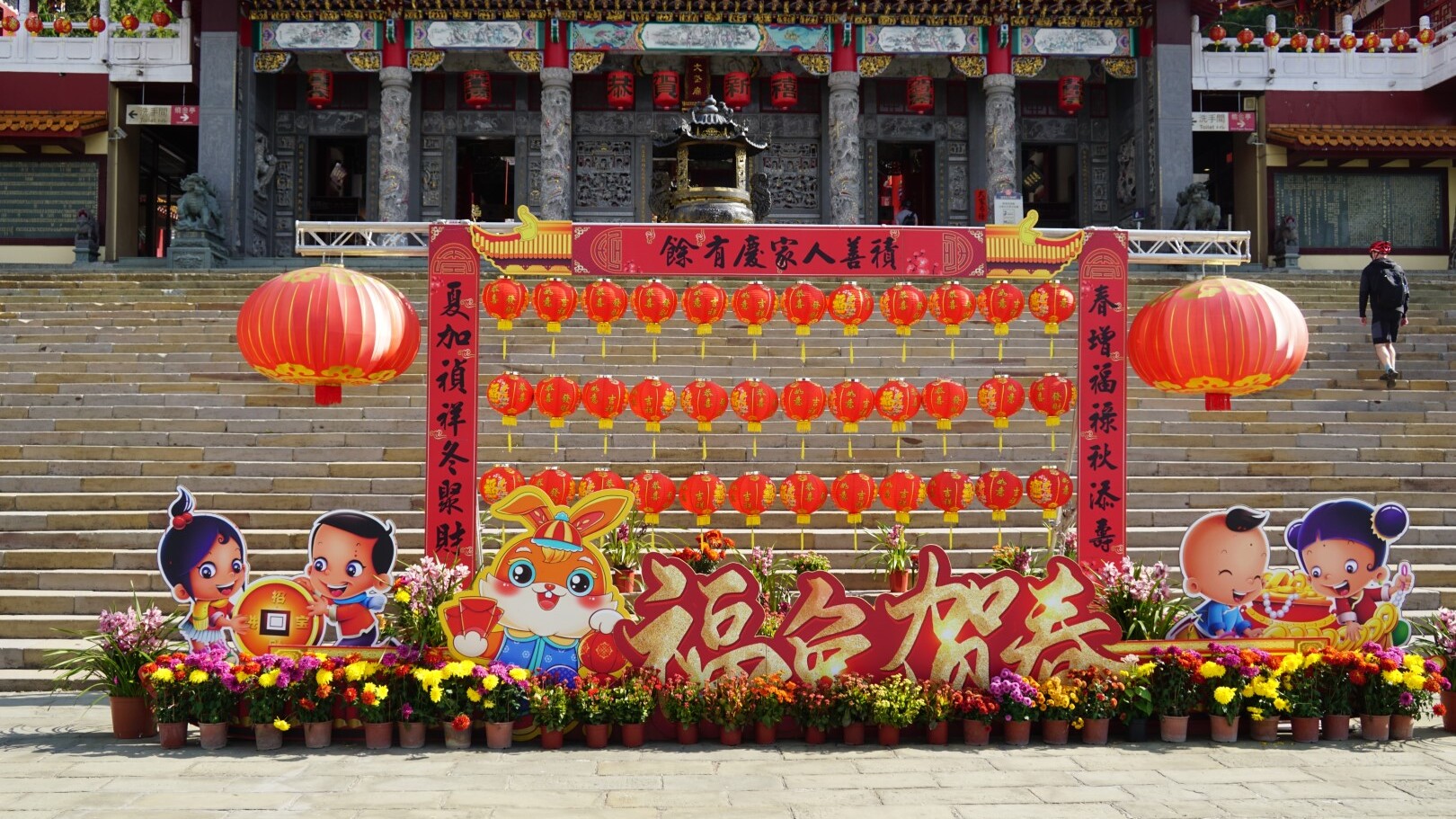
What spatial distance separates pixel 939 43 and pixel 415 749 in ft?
55.1

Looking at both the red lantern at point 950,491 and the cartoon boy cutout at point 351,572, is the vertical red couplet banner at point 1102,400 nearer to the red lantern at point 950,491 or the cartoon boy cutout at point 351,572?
the red lantern at point 950,491

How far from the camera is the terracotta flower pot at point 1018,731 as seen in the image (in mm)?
6566

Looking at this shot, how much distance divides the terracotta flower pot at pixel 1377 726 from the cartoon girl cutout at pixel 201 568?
6211mm

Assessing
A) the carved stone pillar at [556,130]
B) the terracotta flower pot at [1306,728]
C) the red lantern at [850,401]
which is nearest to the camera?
the terracotta flower pot at [1306,728]

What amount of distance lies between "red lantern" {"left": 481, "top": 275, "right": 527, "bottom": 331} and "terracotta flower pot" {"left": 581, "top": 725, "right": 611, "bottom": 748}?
8.57 feet

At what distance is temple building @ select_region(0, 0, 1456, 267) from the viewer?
20047 mm

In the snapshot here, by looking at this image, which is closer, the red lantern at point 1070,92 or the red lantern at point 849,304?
the red lantern at point 849,304

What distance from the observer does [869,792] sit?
5.72 metres

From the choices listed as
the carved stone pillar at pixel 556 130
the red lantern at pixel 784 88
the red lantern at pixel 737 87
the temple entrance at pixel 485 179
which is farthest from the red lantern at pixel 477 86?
the red lantern at pixel 784 88

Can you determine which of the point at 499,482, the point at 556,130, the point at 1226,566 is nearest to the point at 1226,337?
the point at 1226,566

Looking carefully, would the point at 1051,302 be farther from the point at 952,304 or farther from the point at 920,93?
the point at 920,93

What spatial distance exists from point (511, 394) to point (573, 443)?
3.45 m

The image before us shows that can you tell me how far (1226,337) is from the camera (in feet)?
24.0

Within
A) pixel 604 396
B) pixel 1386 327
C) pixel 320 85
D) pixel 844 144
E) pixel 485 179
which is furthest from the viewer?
pixel 485 179
